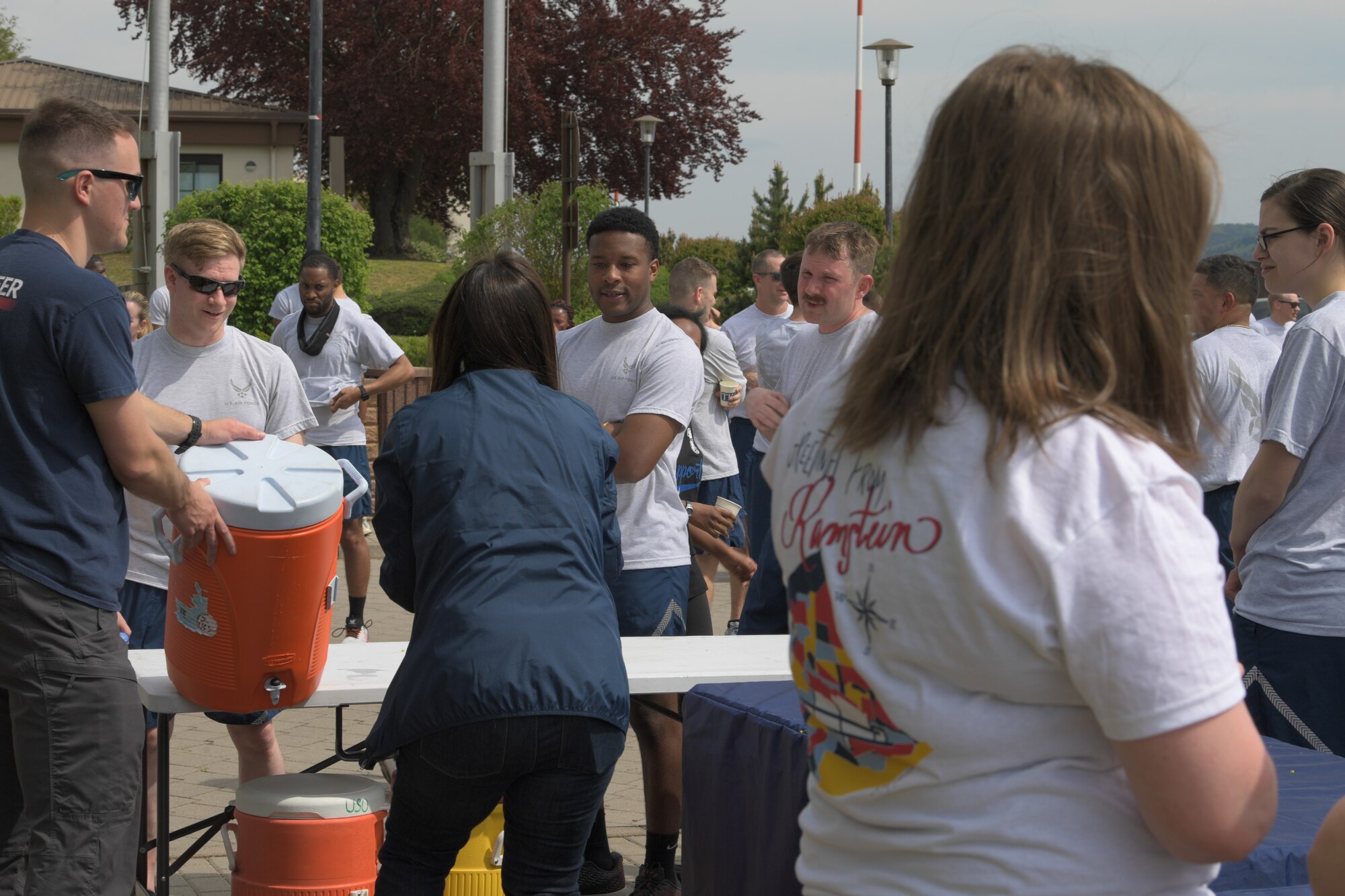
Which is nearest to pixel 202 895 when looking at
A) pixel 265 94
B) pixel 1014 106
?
pixel 1014 106

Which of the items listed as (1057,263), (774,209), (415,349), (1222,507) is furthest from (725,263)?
(1057,263)

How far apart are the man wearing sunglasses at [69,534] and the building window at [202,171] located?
35.6m

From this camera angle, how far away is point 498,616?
2.62 m

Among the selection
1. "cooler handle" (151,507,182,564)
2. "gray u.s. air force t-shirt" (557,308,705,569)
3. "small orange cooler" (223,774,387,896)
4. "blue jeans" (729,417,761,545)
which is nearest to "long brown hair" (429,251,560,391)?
"cooler handle" (151,507,182,564)

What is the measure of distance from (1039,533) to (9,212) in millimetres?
30129

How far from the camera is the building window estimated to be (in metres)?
36.2

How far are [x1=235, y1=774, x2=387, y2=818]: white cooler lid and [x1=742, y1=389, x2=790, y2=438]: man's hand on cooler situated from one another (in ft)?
4.73

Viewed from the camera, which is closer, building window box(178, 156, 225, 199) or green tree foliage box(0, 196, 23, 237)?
green tree foliage box(0, 196, 23, 237)

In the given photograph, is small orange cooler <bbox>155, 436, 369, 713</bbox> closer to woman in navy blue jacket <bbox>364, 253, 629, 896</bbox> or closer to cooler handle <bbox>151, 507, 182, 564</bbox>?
cooler handle <bbox>151, 507, 182, 564</bbox>

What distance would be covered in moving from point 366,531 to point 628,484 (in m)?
7.87

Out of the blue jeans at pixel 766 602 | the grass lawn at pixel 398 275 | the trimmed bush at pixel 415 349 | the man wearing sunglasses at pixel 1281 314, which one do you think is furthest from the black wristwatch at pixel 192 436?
the grass lawn at pixel 398 275

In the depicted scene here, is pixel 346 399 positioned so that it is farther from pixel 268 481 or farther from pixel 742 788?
pixel 742 788

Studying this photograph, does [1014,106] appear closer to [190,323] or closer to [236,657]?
[236,657]

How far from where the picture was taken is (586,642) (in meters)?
2.70
